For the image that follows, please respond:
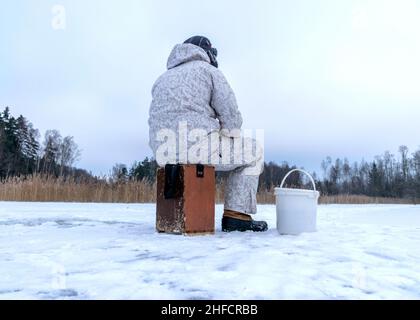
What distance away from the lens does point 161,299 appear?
3.83 ft

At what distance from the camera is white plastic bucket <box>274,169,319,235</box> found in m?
2.94

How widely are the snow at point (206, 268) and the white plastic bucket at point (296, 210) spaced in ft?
1.19

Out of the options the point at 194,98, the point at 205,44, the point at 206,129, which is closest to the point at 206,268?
the point at 206,129

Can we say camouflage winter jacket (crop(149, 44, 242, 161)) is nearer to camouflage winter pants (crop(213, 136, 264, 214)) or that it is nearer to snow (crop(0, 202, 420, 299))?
camouflage winter pants (crop(213, 136, 264, 214))

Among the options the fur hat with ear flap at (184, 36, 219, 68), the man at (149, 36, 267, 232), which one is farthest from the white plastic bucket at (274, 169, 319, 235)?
the fur hat with ear flap at (184, 36, 219, 68)

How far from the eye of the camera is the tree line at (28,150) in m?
35.2

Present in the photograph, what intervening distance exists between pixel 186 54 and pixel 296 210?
1.45 m

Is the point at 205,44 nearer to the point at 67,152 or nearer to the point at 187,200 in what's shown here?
the point at 187,200

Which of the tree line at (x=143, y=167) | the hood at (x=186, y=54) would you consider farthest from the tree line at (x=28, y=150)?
the hood at (x=186, y=54)

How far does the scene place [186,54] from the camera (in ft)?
10.3
